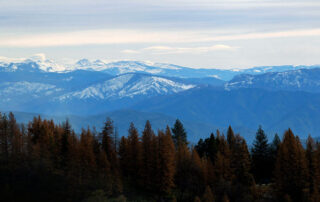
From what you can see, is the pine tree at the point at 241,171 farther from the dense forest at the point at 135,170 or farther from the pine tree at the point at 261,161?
the pine tree at the point at 261,161

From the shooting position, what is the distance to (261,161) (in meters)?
118

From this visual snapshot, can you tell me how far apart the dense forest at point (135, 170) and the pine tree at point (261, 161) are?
13.8 feet

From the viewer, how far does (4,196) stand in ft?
301

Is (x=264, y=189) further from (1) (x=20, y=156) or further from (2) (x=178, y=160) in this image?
(1) (x=20, y=156)

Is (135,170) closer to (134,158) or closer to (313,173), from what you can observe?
(134,158)

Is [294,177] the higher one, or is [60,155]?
[60,155]

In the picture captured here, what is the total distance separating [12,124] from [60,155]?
14.5 metres

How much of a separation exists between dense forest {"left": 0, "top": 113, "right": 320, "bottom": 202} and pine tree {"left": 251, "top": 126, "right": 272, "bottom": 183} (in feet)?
13.8

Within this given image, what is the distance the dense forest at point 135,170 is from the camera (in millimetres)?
97312

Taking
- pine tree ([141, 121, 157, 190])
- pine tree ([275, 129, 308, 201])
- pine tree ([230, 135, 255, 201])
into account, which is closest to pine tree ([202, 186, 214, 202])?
pine tree ([230, 135, 255, 201])

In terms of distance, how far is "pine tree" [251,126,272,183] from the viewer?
117 metres

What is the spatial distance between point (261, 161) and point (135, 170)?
3163cm

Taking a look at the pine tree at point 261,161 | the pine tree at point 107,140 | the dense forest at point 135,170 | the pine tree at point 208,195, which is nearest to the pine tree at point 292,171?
the dense forest at point 135,170

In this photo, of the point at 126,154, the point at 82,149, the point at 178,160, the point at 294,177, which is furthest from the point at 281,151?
the point at 82,149
